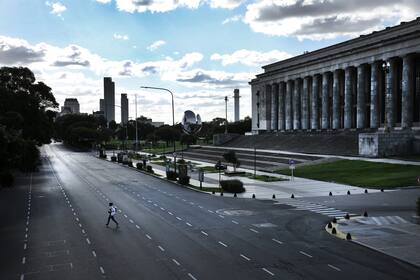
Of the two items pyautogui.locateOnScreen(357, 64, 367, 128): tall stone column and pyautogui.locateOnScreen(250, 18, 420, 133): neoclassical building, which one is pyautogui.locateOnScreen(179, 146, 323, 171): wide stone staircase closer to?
pyautogui.locateOnScreen(250, 18, 420, 133): neoclassical building

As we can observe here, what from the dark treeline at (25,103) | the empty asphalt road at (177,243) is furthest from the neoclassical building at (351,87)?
the dark treeline at (25,103)

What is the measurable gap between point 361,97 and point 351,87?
5.42 meters

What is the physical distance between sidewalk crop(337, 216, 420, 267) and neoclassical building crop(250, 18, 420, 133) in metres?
35.4

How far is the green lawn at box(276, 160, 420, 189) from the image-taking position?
4556cm

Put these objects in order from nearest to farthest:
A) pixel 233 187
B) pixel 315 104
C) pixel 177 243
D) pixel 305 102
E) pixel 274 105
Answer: pixel 177 243, pixel 233 187, pixel 315 104, pixel 305 102, pixel 274 105

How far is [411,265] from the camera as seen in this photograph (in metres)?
19.1

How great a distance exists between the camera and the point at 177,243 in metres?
23.1

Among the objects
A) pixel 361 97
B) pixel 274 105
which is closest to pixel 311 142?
pixel 361 97

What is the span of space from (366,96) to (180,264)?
7512 centimetres

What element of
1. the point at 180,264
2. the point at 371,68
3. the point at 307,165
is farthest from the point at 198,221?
the point at 371,68

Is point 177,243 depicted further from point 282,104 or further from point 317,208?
point 282,104

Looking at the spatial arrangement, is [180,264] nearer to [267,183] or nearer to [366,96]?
[267,183]

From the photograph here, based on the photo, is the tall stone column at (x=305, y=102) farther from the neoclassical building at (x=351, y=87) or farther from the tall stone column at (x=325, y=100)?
the tall stone column at (x=325, y=100)

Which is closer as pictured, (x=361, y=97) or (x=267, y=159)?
(x=267, y=159)
